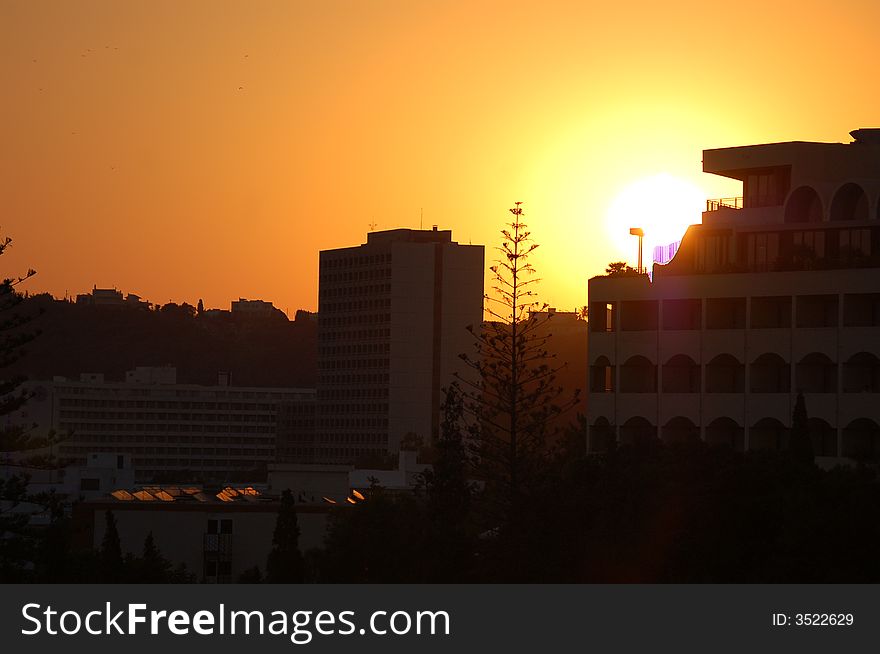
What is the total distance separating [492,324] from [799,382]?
1993 centimetres

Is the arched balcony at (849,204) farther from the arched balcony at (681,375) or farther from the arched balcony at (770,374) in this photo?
the arched balcony at (681,375)

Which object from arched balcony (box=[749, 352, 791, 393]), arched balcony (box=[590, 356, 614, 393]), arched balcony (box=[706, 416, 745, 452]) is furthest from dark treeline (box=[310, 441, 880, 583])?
arched balcony (box=[590, 356, 614, 393])

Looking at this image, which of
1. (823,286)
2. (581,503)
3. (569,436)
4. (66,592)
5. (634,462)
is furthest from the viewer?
(569,436)

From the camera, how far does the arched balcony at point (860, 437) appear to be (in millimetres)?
70750

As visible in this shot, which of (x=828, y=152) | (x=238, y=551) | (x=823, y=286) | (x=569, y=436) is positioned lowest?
(x=238, y=551)

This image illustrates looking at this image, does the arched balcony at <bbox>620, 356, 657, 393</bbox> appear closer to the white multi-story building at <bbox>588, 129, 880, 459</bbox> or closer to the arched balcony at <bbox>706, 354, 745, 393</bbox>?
the white multi-story building at <bbox>588, 129, 880, 459</bbox>

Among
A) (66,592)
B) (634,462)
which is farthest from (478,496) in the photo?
(66,592)

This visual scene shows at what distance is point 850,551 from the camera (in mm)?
43281

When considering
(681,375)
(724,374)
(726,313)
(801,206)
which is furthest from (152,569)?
(801,206)

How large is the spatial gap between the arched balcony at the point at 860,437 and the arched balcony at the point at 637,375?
969 centimetres

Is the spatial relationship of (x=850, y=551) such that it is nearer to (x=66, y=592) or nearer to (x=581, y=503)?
(x=581, y=503)

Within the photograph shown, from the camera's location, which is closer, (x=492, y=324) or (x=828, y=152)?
(x=492, y=324)

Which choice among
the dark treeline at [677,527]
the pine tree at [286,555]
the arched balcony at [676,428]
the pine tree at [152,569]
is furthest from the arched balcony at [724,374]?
the pine tree at [152,569]

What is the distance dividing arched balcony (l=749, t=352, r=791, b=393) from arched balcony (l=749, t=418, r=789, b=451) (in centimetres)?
132
